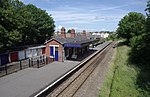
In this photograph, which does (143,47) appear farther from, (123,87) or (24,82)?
(24,82)

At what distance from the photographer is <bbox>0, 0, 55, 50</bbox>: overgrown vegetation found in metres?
24.8

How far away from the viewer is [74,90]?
15820 mm

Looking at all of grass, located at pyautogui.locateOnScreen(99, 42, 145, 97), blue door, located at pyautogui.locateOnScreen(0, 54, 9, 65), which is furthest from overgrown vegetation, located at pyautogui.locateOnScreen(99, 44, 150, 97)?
blue door, located at pyautogui.locateOnScreen(0, 54, 9, 65)

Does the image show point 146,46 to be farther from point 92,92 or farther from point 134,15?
point 134,15

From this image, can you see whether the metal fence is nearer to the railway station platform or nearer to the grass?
the railway station platform

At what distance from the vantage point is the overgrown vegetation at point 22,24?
2479 cm

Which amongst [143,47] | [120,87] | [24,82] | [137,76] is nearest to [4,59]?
[24,82]

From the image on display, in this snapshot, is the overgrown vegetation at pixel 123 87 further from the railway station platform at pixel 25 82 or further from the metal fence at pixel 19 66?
the metal fence at pixel 19 66

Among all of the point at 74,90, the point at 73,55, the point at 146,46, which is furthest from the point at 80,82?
the point at 73,55

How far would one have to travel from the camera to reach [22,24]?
98.1 feet

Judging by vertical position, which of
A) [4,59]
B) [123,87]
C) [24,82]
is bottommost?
[123,87]

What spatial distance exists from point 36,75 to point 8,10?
1028 cm

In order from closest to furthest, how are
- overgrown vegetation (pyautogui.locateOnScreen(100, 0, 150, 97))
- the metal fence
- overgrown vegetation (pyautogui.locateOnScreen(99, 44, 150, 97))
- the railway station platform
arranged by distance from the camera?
1. the railway station platform
2. overgrown vegetation (pyautogui.locateOnScreen(99, 44, 150, 97))
3. overgrown vegetation (pyautogui.locateOnScreen(100, 0, 150, 97))
4. the metal fence

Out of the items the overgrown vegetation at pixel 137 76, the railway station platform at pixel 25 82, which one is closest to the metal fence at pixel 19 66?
the railway station platform at pixel 25 82
